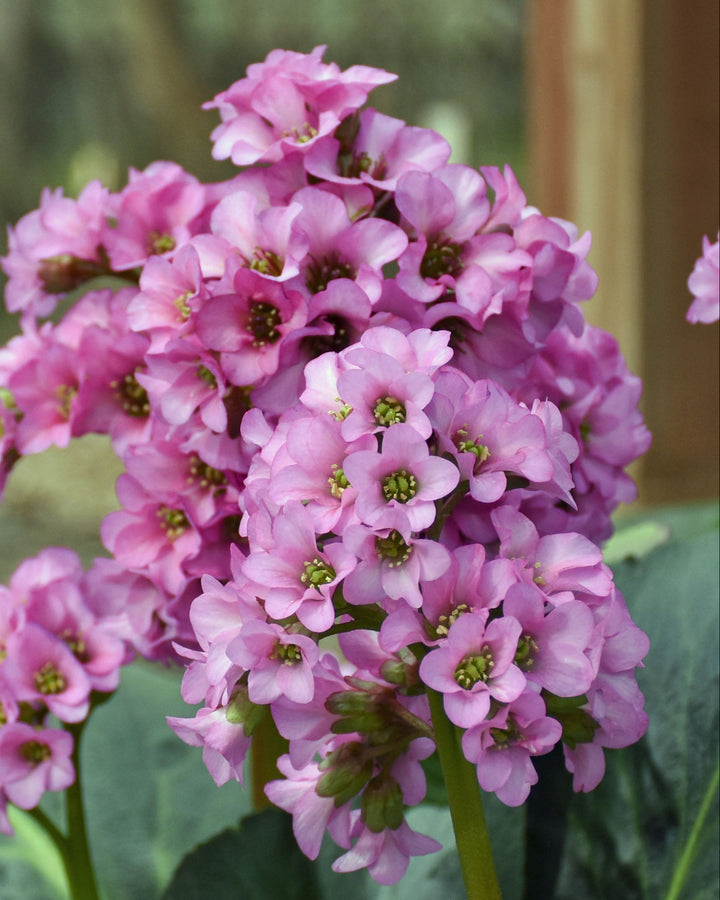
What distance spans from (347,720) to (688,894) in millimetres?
262

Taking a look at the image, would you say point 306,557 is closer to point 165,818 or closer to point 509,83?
point 165,818

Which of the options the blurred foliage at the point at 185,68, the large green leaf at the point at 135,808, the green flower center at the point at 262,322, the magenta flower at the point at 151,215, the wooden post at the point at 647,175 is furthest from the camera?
the blurred foliage at the point at 185,68

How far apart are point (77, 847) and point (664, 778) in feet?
1.01

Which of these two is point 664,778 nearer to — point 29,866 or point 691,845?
point 691,845

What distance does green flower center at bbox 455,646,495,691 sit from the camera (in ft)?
1.24

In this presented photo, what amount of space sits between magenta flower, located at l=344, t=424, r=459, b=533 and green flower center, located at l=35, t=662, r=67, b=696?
0.27 metres

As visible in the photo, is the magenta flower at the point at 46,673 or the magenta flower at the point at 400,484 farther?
the magenta flower at the point at 46,673

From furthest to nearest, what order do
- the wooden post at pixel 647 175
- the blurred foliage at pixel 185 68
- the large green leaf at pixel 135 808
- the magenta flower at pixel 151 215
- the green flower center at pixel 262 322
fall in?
the blurred foliage at pixel 185 68 < the wooden post at pixel 647 175 < the large green leaf at pixel 135 808 < the magenta flower at pixel 151 215 < the green flower center at pixel 262 322

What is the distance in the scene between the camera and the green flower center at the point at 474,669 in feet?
1.24

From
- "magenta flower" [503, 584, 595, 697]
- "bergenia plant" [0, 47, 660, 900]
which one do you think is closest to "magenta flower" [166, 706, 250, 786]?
"bergenia plant" [0, 47, 660, 900]

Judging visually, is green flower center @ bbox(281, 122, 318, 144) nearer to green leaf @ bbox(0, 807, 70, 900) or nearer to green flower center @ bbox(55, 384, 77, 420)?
green flower center @ bbox(55, 384, 77, 420)

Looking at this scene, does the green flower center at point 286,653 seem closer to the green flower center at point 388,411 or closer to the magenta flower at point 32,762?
the green flower center at point 388,411

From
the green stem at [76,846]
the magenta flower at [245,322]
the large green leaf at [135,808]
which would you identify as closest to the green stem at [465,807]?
the magenta flower at [245,322]

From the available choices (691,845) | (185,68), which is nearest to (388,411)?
(691,845)
